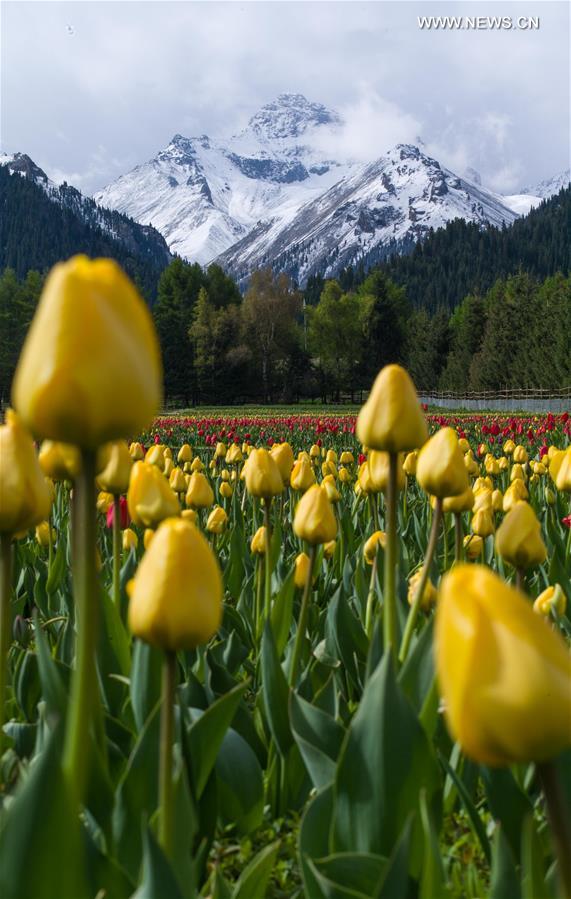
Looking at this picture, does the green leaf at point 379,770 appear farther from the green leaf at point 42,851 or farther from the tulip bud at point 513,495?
the tulip bud at point 513,495

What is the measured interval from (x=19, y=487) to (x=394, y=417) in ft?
2.25

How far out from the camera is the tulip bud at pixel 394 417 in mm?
1488

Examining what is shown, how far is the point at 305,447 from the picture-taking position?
10.9 m

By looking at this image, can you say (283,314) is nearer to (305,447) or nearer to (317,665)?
(305,447)

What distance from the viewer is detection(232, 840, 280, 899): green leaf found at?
119 cm

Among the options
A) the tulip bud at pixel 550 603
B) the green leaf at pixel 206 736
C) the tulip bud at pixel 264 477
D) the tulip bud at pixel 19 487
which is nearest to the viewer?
the tulip bud at pixel 19 487

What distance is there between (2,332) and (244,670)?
62210mm

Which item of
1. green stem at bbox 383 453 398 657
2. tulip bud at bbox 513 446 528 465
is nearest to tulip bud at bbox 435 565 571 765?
green stem at bbox 383 453 398 657

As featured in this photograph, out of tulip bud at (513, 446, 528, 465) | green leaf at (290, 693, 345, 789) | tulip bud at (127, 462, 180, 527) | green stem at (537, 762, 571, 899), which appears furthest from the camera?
tulip bud at (513, 446, 528, 465)

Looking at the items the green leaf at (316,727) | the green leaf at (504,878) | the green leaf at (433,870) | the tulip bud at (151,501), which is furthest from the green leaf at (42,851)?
the tulip bud at (151,501)

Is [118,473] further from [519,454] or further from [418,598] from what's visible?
[519,454]

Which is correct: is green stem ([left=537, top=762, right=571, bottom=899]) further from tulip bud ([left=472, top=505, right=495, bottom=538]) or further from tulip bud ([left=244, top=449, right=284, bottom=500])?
tulip bud ([left=472, top=505, right=495, bottom=538])

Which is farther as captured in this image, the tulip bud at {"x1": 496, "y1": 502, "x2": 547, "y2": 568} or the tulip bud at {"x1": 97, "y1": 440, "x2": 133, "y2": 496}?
the tulip bud at {"x1": 97, "y1": 440, "x2": 133, "y2": 496}

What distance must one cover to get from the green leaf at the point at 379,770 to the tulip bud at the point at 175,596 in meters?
0.38
